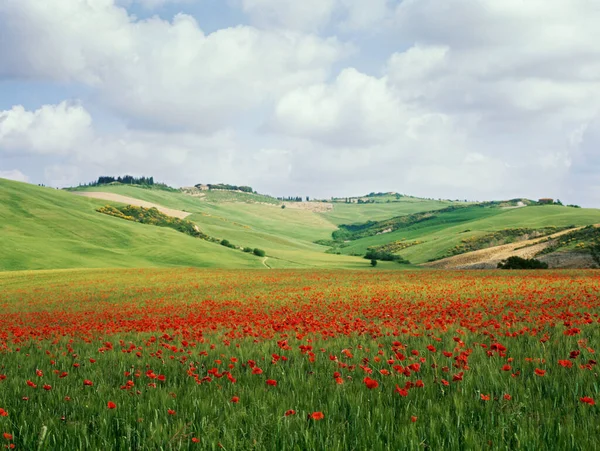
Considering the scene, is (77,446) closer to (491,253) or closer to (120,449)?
(120,449)

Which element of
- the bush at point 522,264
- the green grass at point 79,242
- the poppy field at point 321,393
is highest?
the poppy field at point 321,393

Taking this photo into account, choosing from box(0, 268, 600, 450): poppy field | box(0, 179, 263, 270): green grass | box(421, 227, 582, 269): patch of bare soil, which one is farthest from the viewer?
box(0, 179, 263, 270): green grass

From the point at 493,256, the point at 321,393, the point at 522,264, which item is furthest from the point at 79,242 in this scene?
the point at 321,393

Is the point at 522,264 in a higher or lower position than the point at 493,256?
higher

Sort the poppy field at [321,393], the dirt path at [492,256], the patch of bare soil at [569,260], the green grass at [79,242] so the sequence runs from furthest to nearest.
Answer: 1. the green grass at [79,242]
2. the dirt path at [492,256]
3. the patch of bare soil at [569,260]
4. the poppy field at [321,393]

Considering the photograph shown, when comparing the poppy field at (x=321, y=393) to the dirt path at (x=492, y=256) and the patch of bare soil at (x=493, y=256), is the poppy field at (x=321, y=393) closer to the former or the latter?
the patch of bare soil at (x=493, y=256)

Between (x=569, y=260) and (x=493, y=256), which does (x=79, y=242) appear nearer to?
(x=493, y=256)

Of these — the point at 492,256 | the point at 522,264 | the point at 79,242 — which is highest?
the point at 522,264

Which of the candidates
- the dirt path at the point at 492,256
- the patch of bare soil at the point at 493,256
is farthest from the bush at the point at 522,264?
the dirt path at the point at 492,256

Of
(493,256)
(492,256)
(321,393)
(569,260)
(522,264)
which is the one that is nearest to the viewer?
(321,393)

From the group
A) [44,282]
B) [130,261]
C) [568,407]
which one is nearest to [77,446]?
[568,407]

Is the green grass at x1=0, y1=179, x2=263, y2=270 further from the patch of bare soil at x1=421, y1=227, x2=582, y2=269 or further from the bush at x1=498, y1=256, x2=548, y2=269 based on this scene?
the bush at x1=498, y1=256, x2=548, y2=269

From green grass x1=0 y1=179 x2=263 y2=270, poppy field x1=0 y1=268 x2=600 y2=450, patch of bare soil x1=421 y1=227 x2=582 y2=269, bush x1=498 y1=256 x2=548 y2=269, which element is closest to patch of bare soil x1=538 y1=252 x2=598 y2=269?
patch of bare soil x1=421 y1=227 x2=582 y2=269

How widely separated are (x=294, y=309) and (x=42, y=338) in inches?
413
